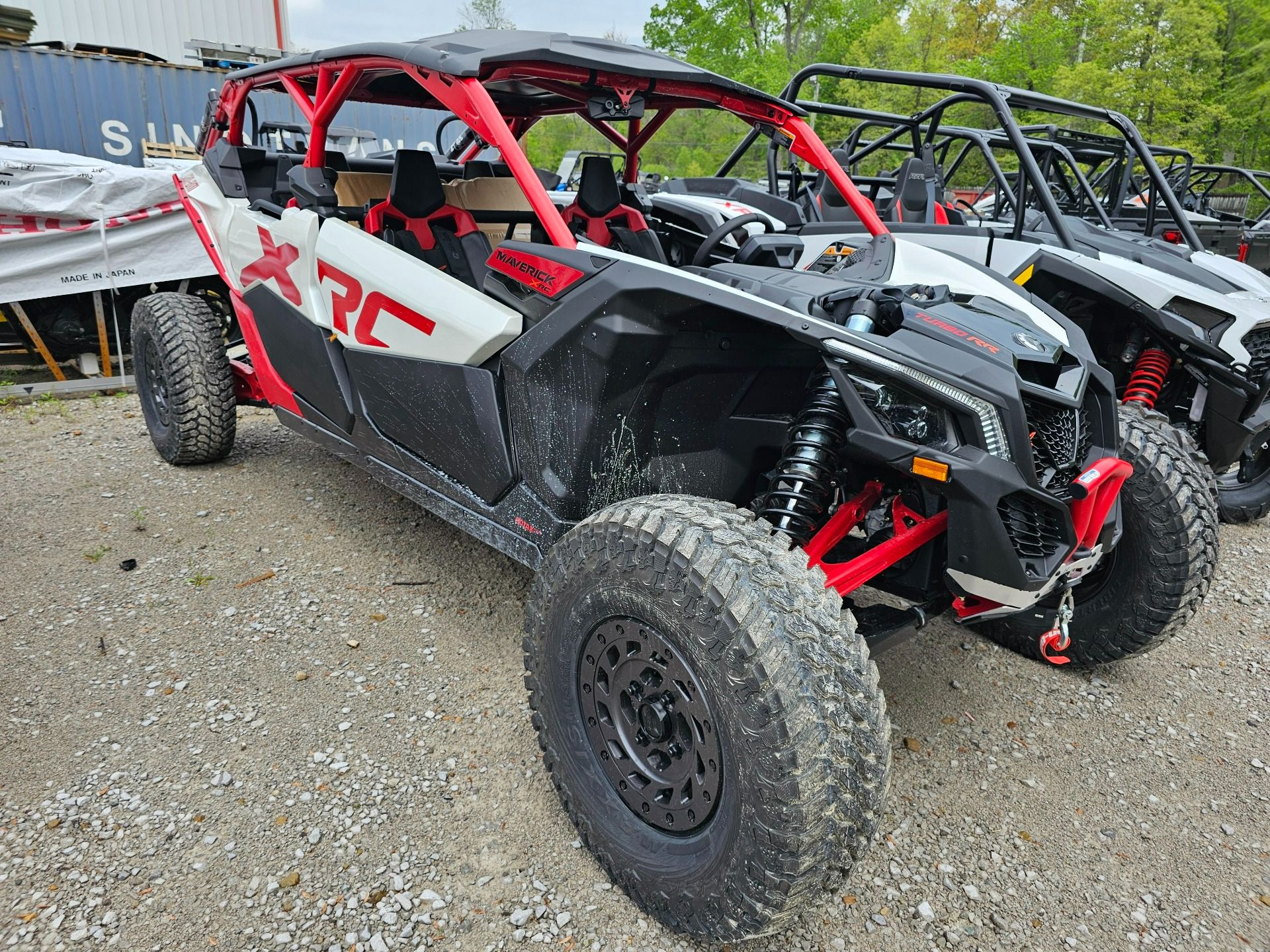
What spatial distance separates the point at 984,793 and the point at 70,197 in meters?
7.19

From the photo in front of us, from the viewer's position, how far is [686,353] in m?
2.39

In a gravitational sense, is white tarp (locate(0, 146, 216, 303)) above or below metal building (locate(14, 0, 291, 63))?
below

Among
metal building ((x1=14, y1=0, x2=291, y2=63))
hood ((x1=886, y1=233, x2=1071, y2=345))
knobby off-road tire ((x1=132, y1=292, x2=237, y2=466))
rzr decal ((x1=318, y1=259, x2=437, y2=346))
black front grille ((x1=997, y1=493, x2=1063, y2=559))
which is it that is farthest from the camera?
metal building ((x1=14, y1=0, x2=291, y2=63))

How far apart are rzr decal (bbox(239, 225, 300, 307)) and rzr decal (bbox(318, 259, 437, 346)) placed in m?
0.25

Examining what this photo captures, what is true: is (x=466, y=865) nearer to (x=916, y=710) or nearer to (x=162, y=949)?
(x=162, y=949)

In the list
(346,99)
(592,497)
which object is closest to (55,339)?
(346,99)

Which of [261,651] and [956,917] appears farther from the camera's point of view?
[261,651]

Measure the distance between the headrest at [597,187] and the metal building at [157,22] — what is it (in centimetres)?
1590

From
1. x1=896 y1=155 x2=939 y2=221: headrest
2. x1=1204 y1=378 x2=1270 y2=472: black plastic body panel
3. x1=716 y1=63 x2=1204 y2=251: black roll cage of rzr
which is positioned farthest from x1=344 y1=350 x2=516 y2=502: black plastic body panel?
x1=896 y1=155 x2=939 y2=221: headrest

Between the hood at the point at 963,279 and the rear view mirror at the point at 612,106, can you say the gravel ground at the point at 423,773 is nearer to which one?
the hood at the point at 963,279

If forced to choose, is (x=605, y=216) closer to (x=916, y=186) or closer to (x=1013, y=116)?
(x=916, y=186)

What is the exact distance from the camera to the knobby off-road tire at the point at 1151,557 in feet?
9.42

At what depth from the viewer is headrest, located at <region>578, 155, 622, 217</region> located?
3.85 m

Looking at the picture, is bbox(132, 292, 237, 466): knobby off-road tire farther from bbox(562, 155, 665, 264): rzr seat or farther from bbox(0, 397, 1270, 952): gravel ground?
bbox(562, 155, 665, 264): rzr seat
